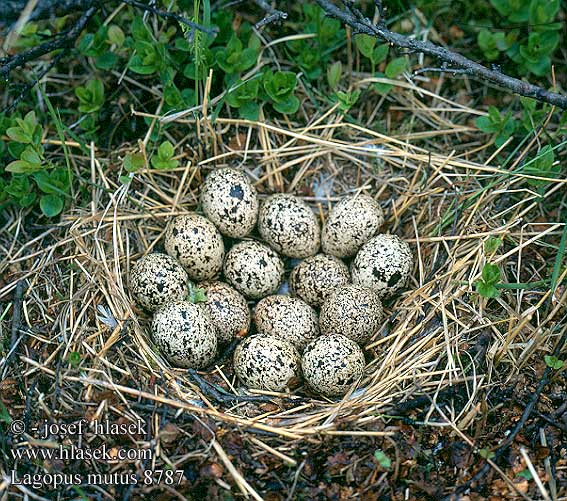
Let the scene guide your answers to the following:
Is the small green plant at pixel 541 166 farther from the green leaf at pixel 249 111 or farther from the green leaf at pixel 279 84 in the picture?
the green leaf at pixel 249 111

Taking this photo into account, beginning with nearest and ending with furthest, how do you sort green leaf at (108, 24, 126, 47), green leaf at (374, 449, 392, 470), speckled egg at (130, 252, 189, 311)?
green leaf at (374, 449, 392, 470) < speckled egg at (130, 252, 189, 311) < green leaf at (108, 24, 126, 47)

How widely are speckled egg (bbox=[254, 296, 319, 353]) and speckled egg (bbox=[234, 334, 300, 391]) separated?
158mm

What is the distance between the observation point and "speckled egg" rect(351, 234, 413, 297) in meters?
3.47

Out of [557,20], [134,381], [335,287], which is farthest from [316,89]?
[134,381]

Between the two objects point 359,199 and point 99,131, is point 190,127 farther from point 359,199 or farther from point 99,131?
point 359,199

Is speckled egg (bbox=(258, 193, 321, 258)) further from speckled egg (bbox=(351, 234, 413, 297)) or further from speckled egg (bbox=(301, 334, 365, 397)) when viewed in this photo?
speckled egg (bbox=(301, 334, 365, 397))

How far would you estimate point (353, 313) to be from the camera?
11.0ft

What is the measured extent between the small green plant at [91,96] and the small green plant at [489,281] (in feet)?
7.74

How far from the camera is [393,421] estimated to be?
9.47ft

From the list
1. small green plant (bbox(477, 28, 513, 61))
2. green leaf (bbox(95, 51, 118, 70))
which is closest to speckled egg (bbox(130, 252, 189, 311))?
green leaf (bbox(95, 51, 118, 70))

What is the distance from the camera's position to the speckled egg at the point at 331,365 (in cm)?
313

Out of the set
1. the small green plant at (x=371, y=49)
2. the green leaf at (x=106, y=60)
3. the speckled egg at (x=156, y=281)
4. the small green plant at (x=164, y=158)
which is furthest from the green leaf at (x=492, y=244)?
the green leaf at (x=106, y=60)

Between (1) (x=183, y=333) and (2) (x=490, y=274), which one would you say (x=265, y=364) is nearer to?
(1) (x=183, y=333)

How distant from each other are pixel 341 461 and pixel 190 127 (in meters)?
2.13
